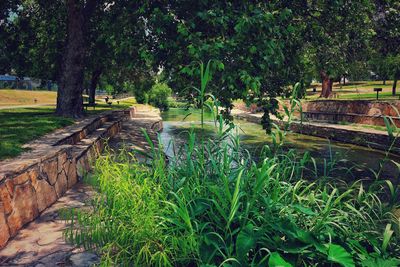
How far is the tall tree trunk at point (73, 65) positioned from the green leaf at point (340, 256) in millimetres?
13611

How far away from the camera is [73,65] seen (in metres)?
14.6

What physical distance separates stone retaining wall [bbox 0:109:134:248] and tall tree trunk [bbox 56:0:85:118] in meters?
7.22

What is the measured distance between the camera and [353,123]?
25.0 m

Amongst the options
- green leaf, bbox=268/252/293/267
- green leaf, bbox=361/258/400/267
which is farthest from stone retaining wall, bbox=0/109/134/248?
green leaf, bbox=361/258/400/267

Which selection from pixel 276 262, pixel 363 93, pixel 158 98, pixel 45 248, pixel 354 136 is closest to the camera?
pixel 276 262

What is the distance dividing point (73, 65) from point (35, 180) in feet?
33.7

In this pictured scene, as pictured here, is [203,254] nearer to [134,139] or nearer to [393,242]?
[393,242]

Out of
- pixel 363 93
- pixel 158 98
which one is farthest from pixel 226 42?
pixel 158 98

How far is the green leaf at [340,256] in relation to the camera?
283 cm

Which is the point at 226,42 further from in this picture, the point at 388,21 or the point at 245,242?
the point at 388,21

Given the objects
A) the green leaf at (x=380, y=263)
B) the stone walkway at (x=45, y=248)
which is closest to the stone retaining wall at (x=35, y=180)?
the stone walkway at (x=45, y=248)

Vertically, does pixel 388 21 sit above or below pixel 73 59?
above

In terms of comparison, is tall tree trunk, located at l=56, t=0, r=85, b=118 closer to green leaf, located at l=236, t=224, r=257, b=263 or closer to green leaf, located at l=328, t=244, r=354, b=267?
green leaf, located at l=236, t=224, r=257, b=263

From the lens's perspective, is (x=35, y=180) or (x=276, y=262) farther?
(x=35, y=180)
